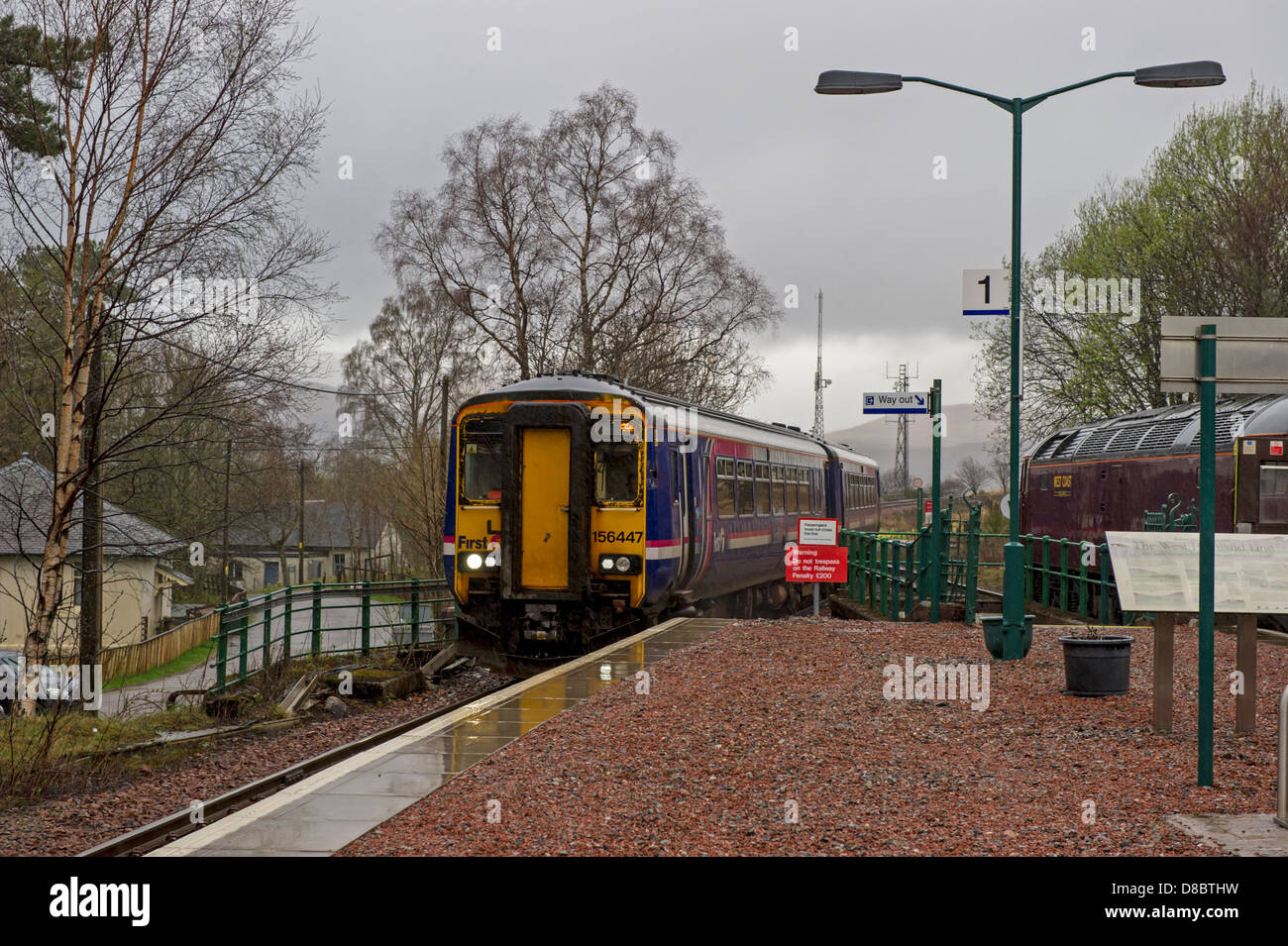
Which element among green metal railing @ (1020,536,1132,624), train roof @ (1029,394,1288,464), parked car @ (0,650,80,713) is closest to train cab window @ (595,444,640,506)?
green metal railing @ (1020,536,1132,624)

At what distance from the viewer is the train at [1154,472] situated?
701 inches

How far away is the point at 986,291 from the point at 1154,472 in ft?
33.0

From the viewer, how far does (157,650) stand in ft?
127

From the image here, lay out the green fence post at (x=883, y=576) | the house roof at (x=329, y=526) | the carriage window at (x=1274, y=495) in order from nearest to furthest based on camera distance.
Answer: the carriage window at (x=1274, y=495), the green fence post at (x=883, y=576), the house roof at (x=329, y=526)

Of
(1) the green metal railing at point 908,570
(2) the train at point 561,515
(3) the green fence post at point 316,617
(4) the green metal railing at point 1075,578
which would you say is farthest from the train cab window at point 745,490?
(3) the green fence post at point 316,617

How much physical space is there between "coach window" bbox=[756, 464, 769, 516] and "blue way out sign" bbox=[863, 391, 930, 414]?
3315 millimetres

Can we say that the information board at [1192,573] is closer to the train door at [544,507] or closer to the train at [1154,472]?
the train door at [544,507]

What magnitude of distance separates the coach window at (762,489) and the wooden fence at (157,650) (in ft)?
60.6

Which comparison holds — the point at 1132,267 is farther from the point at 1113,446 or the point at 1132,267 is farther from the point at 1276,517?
the point at 1276,517

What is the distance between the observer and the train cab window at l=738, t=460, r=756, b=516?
62.8ft

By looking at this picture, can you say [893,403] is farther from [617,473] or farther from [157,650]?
[157,650]

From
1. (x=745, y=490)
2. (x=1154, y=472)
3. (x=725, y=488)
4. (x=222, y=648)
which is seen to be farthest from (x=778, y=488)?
(x=222, y=648)

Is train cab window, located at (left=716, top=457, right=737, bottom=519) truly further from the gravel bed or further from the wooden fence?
the wooden fence

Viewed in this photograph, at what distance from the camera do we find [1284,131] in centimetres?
3064
